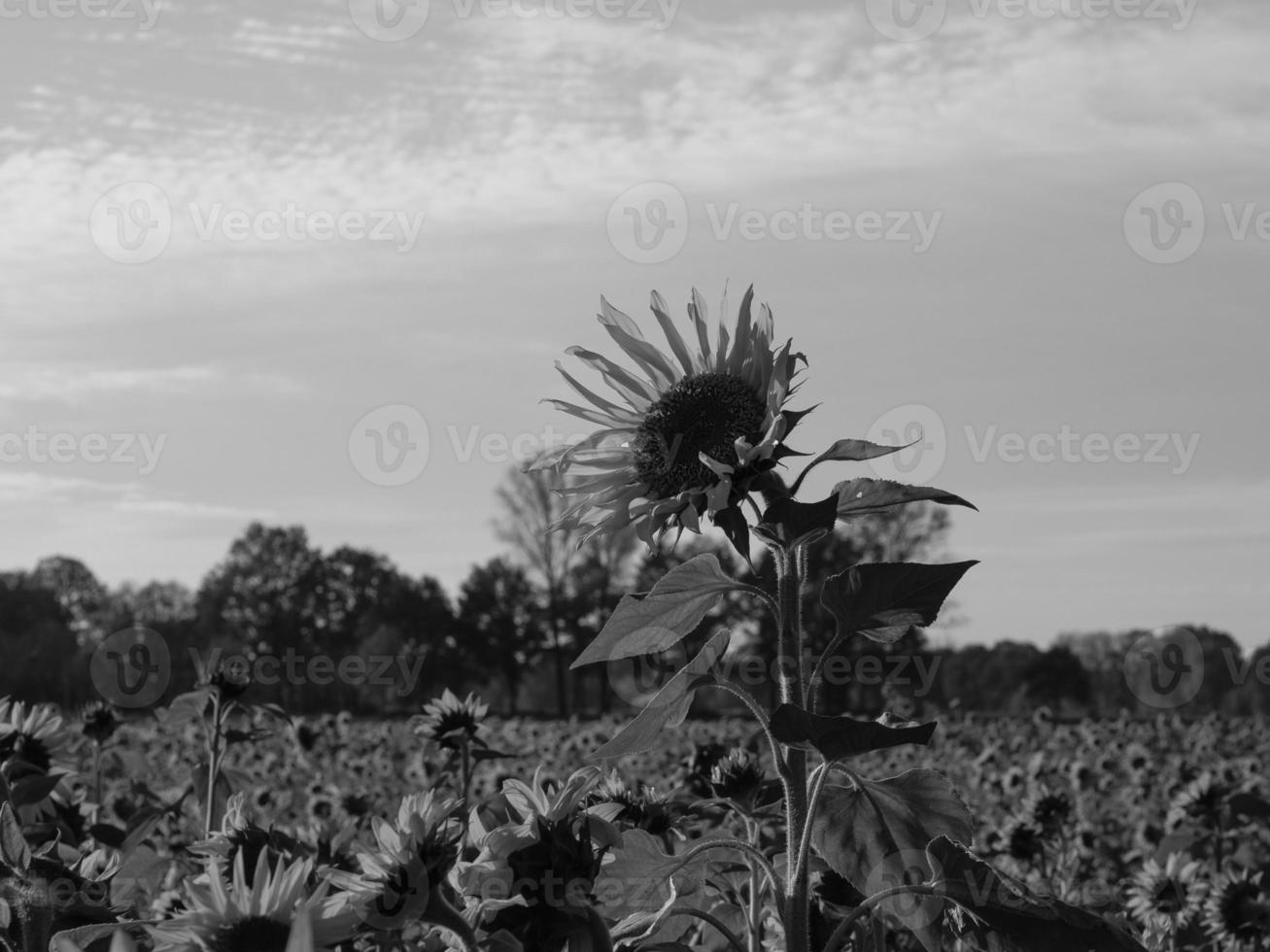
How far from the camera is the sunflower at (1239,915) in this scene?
A: 5527 mm

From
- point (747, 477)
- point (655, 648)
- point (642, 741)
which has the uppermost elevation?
point (747, 477)

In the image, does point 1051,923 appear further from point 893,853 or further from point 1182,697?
point 1182,697

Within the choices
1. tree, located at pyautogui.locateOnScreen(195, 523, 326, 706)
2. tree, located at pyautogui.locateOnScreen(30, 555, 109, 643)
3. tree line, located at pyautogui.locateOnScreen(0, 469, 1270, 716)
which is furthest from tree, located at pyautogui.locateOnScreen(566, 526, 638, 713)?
tree, located at pyautogui.locateOnScreen(30, 555, 109, 643)

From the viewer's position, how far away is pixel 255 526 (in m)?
81.8

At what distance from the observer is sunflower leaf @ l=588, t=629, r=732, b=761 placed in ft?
7.93

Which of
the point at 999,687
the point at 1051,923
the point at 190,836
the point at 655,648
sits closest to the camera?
the point at 1051,923

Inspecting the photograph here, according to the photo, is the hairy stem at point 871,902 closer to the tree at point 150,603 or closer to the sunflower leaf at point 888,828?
the sunflower leaf at point 888,828

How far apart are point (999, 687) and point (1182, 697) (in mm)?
27096

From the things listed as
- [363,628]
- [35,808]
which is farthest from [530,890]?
[363,628]

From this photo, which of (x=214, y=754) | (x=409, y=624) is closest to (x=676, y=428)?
(x=214, y=754)

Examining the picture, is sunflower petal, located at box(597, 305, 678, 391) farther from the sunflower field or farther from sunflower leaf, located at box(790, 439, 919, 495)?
sunflower leaf, located at box(790, 439, 919, 495)

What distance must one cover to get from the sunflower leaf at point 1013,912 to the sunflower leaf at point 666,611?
57 centimetres

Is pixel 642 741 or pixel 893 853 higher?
pixel 642 741

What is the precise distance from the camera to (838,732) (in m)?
2.18
